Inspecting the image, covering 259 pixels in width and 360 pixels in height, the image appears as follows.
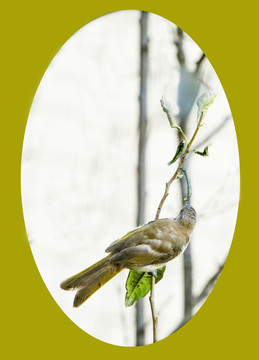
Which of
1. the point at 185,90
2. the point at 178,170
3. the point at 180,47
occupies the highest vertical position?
the point at 180,47

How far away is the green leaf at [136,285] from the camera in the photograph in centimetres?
171

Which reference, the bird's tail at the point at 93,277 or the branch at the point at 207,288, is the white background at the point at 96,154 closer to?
the bird's tail at the point at 93,277

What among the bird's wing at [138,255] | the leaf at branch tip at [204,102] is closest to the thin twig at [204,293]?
the bird's wing at [138,255]

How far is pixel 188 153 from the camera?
1740 millimetres

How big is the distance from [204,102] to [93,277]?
65 cm

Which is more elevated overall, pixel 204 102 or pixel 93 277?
pixel 204 102

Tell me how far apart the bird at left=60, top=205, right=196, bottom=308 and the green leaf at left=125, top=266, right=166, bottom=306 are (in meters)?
0.02

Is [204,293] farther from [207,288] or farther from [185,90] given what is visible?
[185,90]

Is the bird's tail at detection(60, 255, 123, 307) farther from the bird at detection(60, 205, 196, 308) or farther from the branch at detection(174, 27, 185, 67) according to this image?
the branch at detection(174, 27, 185, 67)

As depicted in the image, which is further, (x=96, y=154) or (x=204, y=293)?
(x=204, y=293)

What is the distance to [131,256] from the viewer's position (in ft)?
5.50

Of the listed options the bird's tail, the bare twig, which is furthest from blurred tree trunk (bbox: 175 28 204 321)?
the bird's tail

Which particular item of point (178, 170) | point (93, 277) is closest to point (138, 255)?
point (93, 277)

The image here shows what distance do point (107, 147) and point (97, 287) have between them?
0.43 metres
